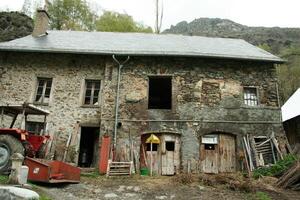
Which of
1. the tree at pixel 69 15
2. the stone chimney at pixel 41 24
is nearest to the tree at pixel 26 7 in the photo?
the tree at pixel 69 15

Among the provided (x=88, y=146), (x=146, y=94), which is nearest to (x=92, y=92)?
(x=146, y=94)

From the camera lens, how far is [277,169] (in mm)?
11664

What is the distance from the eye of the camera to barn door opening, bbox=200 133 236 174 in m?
12.6

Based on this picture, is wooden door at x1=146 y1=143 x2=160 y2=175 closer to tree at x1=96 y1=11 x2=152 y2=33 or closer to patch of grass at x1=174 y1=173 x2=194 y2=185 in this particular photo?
patch of grass at x1=174 y1=173 x2=194 y2=185

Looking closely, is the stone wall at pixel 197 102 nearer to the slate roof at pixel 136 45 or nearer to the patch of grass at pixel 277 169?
the slate roof at pixel 136 45

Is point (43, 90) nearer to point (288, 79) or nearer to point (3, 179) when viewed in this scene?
point (3, 179)

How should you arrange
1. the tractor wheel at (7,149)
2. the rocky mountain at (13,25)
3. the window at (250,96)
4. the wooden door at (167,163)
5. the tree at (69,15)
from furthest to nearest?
the tree at (69,15) < the rocky mountain at (13,25) < the window at (250,96) < the wooden door at (167,163) < the tractor wheel at (7,149)

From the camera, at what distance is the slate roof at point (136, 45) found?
1324cm

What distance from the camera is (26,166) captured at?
314 inches

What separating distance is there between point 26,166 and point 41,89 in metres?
6.26

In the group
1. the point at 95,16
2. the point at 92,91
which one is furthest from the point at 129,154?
the point at 95,16

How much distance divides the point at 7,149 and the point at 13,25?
1480cm

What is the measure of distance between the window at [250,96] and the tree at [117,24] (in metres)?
14.9

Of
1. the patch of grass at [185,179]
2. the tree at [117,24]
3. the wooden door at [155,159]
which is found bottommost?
the patch of grass at [185,179]
